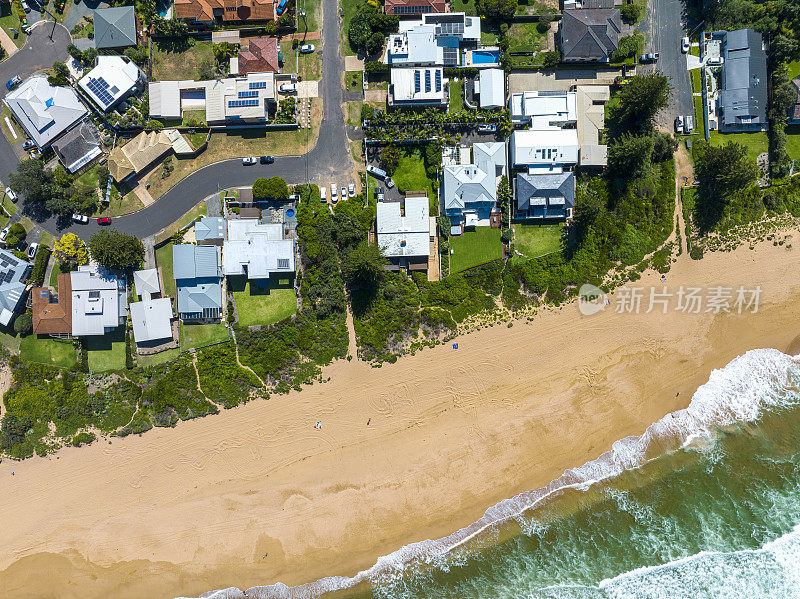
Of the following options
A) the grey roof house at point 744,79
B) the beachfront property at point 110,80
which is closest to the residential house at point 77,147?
the beachfront property at point 110,80

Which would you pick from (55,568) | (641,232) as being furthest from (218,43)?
(55,568)

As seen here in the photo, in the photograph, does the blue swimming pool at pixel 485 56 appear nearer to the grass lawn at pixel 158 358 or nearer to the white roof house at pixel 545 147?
the white roof house at pixel 545 147

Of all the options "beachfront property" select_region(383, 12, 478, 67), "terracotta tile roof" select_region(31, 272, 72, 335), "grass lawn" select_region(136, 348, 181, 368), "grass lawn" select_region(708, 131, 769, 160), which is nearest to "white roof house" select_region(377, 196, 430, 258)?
"beachfront property" select_region(383, 12, 478, 67)

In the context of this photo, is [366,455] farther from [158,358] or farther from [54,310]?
[54,310]

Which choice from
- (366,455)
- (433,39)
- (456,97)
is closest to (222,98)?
(433,39)

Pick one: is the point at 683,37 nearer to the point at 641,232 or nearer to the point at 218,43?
the point at 641,232

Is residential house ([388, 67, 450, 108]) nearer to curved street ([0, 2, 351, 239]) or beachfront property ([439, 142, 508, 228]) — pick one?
beachfront property ([439, 142, 508, 228])

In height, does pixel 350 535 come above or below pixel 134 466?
below
